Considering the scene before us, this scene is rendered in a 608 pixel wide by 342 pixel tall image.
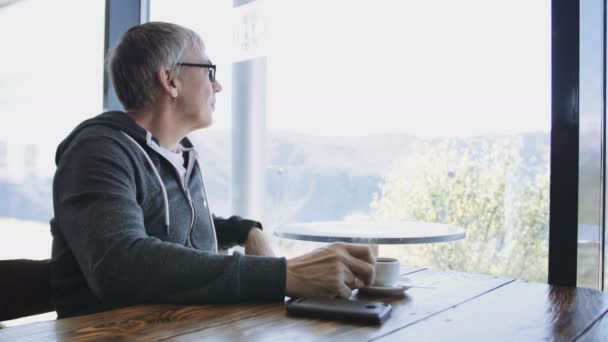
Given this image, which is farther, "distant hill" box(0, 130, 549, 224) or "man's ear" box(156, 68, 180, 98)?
"distant hill" box(0, 130, 549, 224)

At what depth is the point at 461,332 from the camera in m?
0.91

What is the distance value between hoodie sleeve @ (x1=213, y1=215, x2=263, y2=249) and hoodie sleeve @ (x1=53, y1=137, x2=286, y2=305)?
60 centimetres

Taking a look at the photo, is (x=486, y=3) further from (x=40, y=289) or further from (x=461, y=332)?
(x=40, y=289)

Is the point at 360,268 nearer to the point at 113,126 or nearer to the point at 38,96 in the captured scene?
the point at 113,126

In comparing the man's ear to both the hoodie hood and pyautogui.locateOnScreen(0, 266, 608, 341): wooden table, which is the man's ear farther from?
pyautogui.locateOnScreen(0, 266, 608, 341): wooden table

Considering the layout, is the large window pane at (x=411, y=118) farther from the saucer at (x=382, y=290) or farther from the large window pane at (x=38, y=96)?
the saucer at (x=382, y=290)

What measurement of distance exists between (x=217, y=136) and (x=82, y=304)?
63.0 inches

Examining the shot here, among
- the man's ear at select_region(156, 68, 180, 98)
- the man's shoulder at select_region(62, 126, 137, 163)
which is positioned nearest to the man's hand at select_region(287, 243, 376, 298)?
the man's shoulder at select_region(62, 126, 137, 163)

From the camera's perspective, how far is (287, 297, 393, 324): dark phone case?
3.15 feet

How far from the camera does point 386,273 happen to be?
121cm

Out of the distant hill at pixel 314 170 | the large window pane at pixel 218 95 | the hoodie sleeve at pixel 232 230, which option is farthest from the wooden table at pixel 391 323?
the large window pane at pixel 218 95

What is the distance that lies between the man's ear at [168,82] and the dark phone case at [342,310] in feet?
2.73

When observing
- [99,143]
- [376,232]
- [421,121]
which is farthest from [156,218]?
[421,121]

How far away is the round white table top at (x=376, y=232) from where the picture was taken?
1774mm
